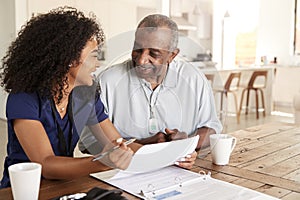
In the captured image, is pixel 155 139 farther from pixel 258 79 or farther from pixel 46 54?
pixel 258 79

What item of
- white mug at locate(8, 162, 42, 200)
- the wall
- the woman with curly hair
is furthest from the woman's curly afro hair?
the wall

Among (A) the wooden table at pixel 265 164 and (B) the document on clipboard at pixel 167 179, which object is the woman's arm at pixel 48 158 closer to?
(B) the document on clipboard at pixel 167 179

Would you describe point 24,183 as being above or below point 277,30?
below

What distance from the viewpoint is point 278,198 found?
0.92m

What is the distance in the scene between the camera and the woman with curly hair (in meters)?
1.13

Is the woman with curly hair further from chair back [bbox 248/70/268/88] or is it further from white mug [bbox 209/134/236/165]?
chair back [bbox 248/70/268/88]

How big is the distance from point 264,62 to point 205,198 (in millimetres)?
6379

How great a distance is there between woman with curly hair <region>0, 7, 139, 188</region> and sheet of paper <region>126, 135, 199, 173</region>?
0.32 feet

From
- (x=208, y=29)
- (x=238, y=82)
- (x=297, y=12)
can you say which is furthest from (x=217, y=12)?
(x=238, y=82)

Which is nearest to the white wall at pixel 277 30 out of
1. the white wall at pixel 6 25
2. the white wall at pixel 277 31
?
the white wall at pixel 277 31

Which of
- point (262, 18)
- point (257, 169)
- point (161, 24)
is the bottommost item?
point (257, 169)

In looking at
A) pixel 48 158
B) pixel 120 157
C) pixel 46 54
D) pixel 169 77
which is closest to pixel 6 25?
pixel 169 77

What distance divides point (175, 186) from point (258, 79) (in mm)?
5451

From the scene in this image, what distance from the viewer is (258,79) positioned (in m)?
6.12
